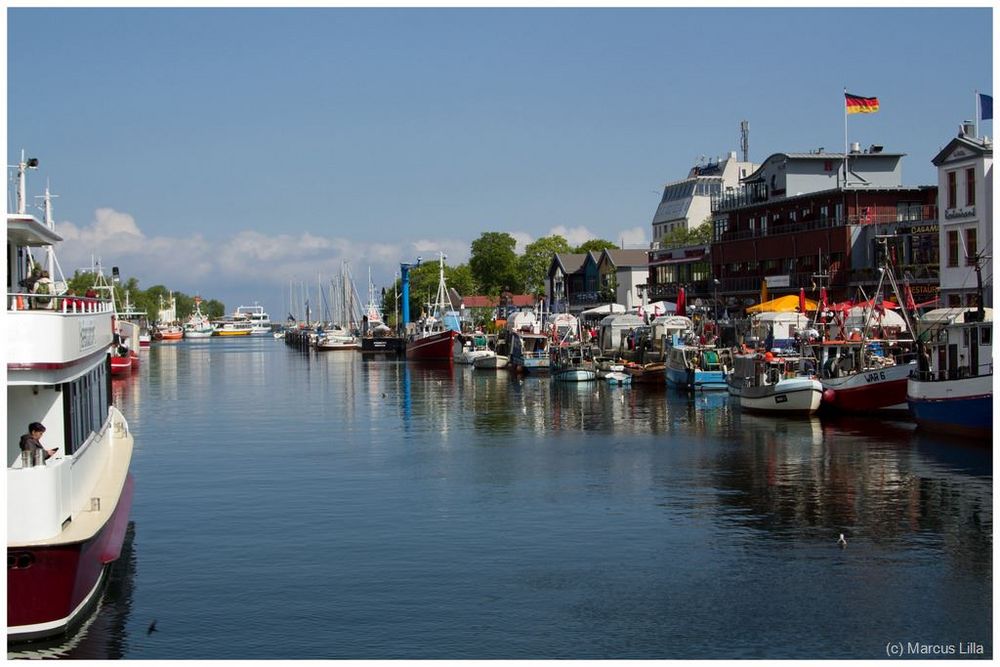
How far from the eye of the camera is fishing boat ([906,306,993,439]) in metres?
46.7

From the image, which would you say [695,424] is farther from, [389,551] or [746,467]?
[389,551]

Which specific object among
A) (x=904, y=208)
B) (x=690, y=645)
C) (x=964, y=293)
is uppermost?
(x=904, y=208)

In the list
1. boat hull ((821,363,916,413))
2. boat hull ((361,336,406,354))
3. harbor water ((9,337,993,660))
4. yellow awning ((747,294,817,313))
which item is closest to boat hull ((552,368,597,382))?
yellow awning ((747,294,817,313))

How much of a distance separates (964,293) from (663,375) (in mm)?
25390

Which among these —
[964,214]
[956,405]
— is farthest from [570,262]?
[956,405]

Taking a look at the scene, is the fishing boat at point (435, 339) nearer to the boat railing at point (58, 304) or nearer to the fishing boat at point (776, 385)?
the fishing boat at point (776, 385)

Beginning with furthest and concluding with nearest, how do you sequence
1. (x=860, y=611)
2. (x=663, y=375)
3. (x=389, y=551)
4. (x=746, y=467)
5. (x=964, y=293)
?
(x=663, y=375) < (x=964, y=293) < (x=746, y=467) < (x=389, y=551) < (x=860, y=611)

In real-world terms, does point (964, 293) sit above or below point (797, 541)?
above

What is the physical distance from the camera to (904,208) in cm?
9806

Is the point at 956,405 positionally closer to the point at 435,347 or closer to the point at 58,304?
the point at 58,304

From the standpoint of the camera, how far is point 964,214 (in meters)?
68.6

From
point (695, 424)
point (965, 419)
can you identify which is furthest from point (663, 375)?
point (965, 419)

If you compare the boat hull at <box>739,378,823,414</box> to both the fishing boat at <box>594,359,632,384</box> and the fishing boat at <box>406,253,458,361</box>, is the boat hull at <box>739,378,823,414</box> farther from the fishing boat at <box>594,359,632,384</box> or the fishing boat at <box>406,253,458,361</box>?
the fishing boat at <box>406,253,458,361</box>

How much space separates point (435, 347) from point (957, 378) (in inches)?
3839
